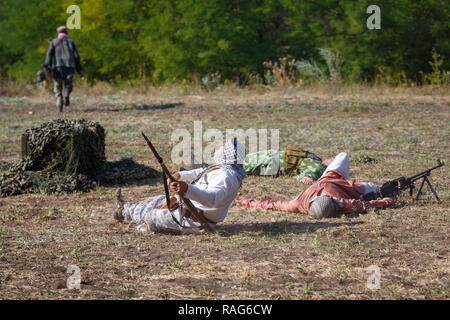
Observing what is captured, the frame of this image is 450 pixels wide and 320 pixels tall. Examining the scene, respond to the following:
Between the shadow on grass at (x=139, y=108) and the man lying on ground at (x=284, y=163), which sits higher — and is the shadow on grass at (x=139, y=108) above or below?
above

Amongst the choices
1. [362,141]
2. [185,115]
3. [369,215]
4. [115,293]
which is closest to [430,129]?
[362,141]

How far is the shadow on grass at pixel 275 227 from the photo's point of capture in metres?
6.38

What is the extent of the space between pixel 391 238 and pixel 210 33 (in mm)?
18198

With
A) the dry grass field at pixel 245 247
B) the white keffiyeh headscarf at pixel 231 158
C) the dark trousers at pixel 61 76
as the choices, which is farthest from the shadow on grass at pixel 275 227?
the dark trousers at pixel 61 76

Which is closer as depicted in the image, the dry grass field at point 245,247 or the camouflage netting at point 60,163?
the dry grass field at point 245,247

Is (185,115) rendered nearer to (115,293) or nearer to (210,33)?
(210,33)

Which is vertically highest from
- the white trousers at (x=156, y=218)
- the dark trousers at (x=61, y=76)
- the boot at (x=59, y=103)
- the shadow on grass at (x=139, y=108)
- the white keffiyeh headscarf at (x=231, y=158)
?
the dark trousers at (x=61, y=76)

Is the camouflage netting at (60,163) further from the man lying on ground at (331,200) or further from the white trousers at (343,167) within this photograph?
the white trousers at (343,167)

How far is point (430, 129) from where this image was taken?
13.6m

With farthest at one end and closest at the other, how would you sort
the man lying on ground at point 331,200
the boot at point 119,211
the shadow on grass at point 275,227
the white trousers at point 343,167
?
the white trousers at point 343,167 < the man lying on ground at point 331,200 < the boot at point 119,211 < the shadow on grass at point 275,227

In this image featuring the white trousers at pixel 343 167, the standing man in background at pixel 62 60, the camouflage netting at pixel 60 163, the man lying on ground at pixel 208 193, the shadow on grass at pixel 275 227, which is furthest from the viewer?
the standing man in background at pixel 62 60

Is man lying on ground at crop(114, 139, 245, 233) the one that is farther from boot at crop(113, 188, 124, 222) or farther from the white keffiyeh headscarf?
boot at crop(113, 188, 124, 222)

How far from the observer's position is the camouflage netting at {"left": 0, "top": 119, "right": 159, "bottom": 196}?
8594mm

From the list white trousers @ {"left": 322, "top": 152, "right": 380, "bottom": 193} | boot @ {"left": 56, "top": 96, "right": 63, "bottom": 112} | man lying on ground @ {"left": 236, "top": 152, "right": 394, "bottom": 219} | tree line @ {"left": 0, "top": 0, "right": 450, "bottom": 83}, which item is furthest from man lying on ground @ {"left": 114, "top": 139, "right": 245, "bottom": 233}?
tree line @ {"left": 0, "top": 0, "right": 450, "bottom": 83}
